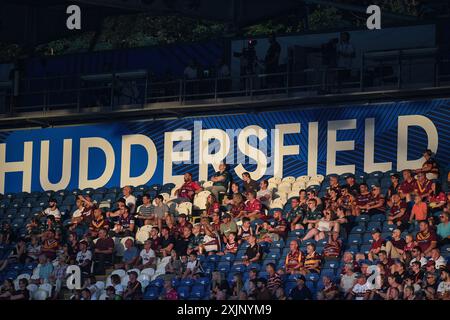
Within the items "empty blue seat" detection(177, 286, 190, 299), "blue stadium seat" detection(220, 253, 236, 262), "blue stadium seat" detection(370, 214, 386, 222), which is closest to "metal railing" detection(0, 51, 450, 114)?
"blue stadium seat" detection(370, 214, 386, 222)

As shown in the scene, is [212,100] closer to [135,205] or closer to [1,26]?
[135,205]

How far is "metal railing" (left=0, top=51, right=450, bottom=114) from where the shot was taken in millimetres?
29656

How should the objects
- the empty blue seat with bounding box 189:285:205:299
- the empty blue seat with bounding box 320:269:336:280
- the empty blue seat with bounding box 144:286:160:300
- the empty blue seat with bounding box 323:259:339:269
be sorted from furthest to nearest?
the empty blue seat with bounding box 144:286:160:300 → the empty blue seat with bounding box 189:285:205:299 → the empty blue seat with bounding box 323:259:339:269 → the empty blue seat with bounding box 320:269:336:280

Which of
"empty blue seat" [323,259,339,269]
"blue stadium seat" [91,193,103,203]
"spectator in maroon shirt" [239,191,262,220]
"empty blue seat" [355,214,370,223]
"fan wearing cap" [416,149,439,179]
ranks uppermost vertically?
"fan wearing cap" [416,149,439,179]

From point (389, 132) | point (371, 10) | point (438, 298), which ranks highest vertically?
point (371, 10)

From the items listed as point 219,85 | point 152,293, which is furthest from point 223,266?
point 219,85

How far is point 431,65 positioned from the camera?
29641mm

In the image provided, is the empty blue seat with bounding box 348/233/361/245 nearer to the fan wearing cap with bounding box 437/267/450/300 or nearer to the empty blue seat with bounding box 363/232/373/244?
the empty blue seat with bounding box 363/232/373/244

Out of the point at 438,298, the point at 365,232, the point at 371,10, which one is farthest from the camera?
the point at 371,10

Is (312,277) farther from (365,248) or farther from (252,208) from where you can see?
(252,208)

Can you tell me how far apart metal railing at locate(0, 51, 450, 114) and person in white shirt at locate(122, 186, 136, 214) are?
1972mm

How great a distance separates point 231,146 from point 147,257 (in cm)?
361

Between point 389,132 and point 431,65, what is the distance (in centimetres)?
158

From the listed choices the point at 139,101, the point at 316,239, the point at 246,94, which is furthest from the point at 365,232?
the point at 139,101
